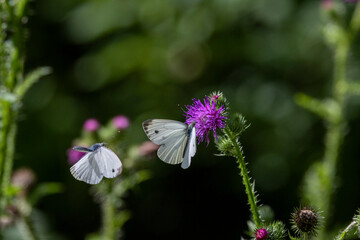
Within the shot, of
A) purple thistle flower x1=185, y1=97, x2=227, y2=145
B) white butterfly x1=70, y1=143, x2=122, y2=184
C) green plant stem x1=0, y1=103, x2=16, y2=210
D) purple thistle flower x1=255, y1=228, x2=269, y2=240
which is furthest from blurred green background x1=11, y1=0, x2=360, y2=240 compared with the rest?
purple thistle flower x1=255, y1=228, x2=269, y2=240

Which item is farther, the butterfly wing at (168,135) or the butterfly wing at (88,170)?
the butterfly wing at (168,135)

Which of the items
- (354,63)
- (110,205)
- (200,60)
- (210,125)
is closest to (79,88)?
(200,60)

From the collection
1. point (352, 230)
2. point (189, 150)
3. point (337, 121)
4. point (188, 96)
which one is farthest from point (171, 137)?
point (188, 96)

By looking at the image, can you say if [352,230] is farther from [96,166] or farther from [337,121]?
[337,121]

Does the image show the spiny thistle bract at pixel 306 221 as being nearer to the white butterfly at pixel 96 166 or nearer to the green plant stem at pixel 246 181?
the green plant stem at pixel 246 181

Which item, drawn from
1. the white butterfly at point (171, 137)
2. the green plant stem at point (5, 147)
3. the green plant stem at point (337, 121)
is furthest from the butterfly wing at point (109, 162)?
the green plant stem at point (337, 121)

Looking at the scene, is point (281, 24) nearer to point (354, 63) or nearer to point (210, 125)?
point (354, 63)

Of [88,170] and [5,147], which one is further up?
[5,147]
